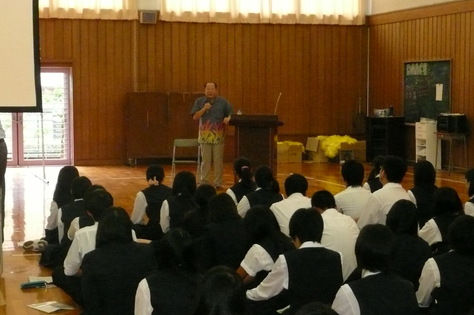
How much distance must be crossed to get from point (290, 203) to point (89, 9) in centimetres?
995

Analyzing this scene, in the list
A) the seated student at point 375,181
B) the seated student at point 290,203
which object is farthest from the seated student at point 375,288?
the seated student at point 375,181

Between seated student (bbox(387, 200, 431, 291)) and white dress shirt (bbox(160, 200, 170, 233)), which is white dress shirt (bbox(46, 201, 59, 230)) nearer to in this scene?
white dress shirt (bbox(160, 200, 170, 233))

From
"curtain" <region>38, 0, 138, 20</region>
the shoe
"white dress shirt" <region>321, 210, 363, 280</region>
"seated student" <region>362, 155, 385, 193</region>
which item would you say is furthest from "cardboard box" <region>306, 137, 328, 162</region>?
"white dress shirt" <region>321, 210, 363, 280</region>

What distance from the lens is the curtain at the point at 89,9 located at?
14365 mm

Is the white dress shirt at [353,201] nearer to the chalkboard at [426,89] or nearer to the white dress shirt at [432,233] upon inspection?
the white dress shirt at [432,233]

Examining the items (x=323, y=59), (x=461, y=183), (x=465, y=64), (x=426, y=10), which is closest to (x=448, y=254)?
(x=461, y=183)

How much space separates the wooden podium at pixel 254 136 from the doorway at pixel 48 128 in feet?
18.1

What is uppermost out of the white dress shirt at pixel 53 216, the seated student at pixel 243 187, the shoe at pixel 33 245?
the seated student at pixel 243 187

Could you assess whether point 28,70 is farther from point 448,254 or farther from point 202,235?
point 448,254

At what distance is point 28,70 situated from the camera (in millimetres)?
6719

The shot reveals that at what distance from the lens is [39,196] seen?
1056 centimetres

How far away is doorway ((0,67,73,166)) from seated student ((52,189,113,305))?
31.6ft

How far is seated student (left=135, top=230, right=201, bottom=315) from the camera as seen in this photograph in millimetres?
3322

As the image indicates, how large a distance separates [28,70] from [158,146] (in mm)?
8156
